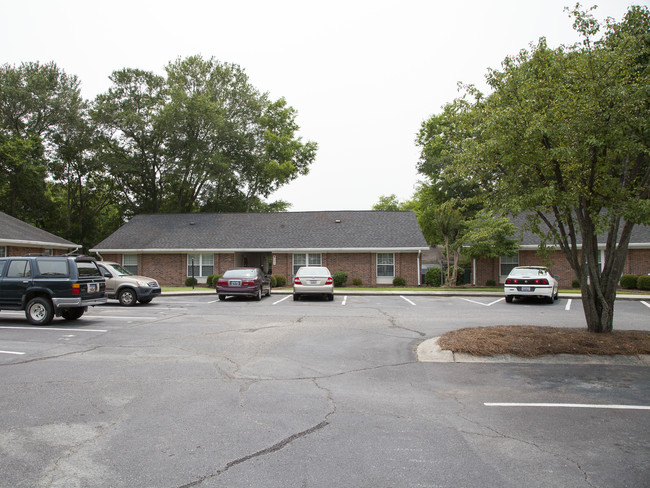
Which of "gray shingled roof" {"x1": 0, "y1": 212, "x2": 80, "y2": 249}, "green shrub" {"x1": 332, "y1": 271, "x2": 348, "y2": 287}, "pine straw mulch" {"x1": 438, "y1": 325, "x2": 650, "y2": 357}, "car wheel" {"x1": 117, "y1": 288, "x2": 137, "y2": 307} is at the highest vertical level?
"gray shingled roof" {"x1": 0, "y1": 212, "x2": 80, "y2": 249}

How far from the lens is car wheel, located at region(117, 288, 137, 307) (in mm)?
17781

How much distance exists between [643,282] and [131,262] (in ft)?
105

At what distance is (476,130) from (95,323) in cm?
1107

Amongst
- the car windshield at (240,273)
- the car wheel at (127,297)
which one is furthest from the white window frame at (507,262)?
the car wheel at (127,297)

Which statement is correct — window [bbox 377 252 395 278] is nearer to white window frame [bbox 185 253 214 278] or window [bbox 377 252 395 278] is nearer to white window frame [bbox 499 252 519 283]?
white window frame [bbox 499 252 519 283]

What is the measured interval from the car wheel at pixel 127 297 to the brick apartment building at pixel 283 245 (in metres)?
10.2

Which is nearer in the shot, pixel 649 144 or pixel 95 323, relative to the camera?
pixel 649 144

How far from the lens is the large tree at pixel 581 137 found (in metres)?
8.12

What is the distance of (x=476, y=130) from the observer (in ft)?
31.2

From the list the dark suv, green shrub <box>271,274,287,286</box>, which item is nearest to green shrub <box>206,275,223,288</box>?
green shrub <box>271,274,287,286</box>

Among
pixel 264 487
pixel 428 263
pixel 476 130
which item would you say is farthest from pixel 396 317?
pixel 428 263

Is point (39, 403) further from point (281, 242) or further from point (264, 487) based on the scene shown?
point (281, 242)

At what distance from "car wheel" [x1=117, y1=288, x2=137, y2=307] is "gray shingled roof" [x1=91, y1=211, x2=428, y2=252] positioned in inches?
498

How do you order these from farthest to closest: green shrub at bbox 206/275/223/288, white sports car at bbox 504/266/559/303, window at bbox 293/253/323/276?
window at bbox 293/253/323/276
green shrub at bbox 206/275/223/288
white sports car at bbox 504/266/559/303
